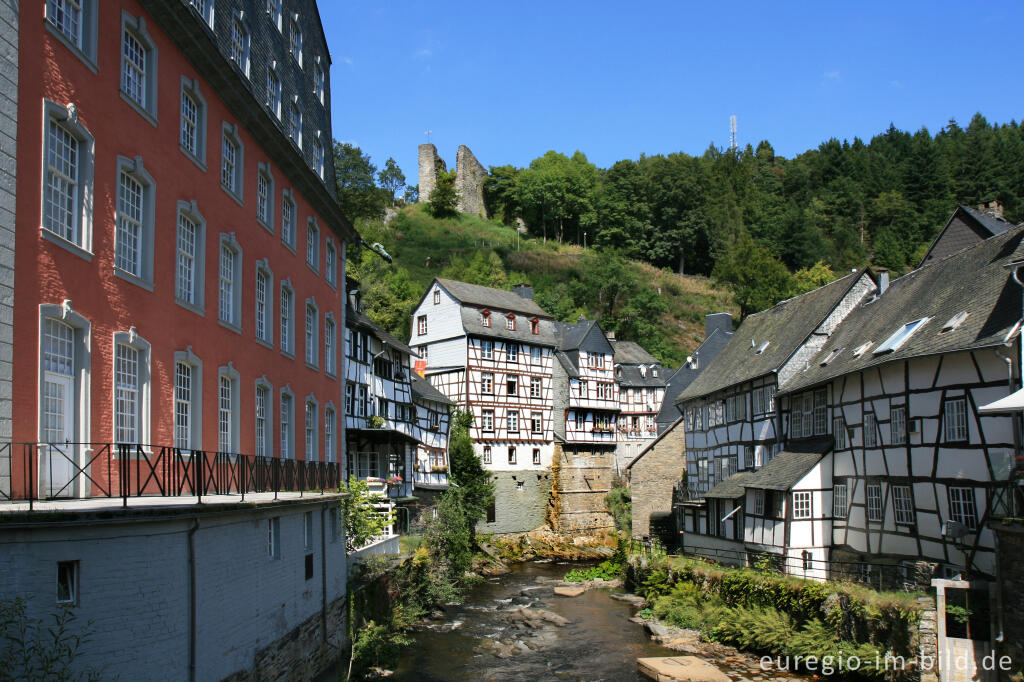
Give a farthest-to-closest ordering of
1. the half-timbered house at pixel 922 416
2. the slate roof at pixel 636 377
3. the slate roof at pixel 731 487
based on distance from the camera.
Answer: the slate roof at pixel 636 377, the slate roof at pixel 731 487, the half-timbered house at pixel 922 416

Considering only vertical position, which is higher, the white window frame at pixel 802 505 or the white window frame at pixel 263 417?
the white window frame at pixel 263 417

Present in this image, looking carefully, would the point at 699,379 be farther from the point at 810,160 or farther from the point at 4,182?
the point at 810,160

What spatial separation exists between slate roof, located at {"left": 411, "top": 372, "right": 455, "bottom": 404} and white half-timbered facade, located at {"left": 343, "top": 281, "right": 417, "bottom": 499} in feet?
4.67

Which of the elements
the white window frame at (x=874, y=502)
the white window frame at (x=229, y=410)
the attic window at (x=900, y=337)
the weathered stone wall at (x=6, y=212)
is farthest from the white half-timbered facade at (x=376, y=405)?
the weathered stone wall at (x=6, y=212)

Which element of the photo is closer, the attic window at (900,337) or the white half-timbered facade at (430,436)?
the attic window at (900,337)

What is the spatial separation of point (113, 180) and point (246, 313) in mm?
5487

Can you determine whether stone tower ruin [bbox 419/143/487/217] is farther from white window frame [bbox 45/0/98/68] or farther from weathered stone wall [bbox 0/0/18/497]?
weathered stone wall [bbox 0/0/18/497]

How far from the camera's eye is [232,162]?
16438mm

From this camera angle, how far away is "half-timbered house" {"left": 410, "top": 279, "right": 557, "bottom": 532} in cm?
4634

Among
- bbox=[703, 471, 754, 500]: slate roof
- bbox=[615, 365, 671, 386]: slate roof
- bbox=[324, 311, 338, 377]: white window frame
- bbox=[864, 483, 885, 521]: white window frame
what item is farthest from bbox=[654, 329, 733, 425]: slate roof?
bbox=[324, 311, 338, 377]: white window frame

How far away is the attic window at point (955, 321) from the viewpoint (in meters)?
20.2

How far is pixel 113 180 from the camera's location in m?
11.3

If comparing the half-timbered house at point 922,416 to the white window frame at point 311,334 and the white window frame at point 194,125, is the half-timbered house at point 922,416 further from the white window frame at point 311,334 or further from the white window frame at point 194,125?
the white window frame at point 194,125

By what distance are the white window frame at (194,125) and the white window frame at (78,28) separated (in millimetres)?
2701
